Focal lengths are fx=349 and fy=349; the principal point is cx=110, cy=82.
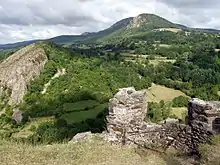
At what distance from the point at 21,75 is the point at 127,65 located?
3302cm

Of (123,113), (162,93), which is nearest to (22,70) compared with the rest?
(162,93)

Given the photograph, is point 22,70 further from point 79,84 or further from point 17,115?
point 17,115

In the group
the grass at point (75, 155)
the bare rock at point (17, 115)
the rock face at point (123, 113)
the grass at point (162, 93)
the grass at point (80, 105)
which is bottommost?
the bare rock at point (17, 115)

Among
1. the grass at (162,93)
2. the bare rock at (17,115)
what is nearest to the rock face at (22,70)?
the bare rock at (17,115)

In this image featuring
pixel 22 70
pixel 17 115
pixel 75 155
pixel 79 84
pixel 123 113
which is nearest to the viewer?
pixel 75 155

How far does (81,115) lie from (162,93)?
1055 inches

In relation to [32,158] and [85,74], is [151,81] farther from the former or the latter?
[32,158]

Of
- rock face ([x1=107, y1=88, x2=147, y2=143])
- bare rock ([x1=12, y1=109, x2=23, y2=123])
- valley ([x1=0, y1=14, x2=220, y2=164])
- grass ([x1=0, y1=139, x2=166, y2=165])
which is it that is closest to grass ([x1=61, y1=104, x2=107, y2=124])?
valley ([x1=0, y1=14, x2=220, y2=164])

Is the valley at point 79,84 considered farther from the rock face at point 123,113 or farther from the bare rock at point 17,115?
the rock face at point 123,113

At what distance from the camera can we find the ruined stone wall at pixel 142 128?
544 inches

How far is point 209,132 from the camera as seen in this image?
1322 cm

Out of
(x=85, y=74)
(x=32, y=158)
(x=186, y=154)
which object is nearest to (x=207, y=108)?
(x=186, y=154)

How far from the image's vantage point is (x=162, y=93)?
80.2 m

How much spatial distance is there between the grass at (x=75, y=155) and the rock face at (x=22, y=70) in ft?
259
